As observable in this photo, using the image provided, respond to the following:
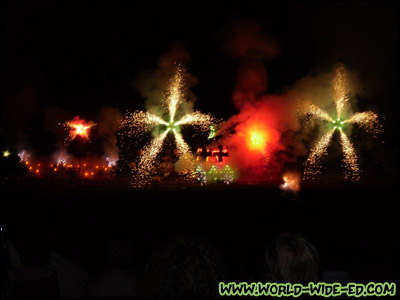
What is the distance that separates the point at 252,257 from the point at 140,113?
2042 cm

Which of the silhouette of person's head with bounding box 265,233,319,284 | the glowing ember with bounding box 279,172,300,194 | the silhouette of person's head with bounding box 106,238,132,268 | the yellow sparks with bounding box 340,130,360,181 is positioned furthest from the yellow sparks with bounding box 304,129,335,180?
the silhouette of person's head with bounding box 265,233,319,284

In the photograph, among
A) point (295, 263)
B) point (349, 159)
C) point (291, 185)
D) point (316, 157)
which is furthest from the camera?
point (349, 159)

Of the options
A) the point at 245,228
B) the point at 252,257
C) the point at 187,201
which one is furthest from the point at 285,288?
the point at 187,201

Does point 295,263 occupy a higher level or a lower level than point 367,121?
lower

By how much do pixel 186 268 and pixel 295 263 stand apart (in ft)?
2.33

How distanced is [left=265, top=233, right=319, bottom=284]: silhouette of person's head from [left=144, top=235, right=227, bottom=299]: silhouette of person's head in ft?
1.18

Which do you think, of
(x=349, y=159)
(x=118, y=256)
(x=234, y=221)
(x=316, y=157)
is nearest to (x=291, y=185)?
(x=234, y=221)

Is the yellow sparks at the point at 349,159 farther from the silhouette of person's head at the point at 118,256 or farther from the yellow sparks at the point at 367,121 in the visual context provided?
the silhouette of person's head at the point at 118,256

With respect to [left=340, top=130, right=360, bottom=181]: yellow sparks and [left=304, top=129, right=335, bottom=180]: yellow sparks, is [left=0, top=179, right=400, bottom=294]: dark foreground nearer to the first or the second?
[left=304, top=129, right=335, bottom=180]: yellow sparks

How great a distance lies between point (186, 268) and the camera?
2.40 meters

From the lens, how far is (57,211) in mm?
12242

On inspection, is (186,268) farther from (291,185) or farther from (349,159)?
(349,159)

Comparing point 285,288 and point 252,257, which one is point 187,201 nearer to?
point 252,257

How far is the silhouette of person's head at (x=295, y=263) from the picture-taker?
2391mm
